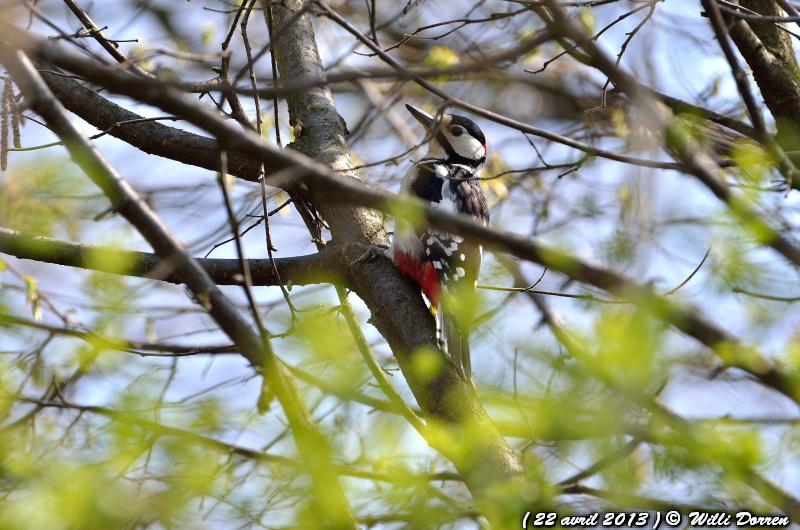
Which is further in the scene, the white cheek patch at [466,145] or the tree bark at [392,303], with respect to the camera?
the white cheek patch at [466,145]

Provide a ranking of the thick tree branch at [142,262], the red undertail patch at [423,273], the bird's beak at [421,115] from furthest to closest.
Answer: the bird's beak at [421,115], the red undertail patch at [423,273], the thick tree branch at [142,262]

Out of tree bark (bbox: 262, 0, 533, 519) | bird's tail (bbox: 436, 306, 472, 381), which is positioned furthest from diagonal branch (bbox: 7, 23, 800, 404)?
bird's tail (bbox: 436, 306, 472, 381)

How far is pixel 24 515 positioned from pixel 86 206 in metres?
3.86

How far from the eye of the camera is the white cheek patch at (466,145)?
16.8 feet

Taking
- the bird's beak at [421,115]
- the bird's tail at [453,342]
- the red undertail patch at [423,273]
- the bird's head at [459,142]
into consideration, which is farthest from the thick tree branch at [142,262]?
the bird's head at [459,142]

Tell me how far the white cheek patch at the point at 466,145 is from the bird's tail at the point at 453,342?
2.03 meters

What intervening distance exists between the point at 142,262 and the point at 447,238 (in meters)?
1.53

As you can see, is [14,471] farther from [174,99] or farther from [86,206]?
[86,206]

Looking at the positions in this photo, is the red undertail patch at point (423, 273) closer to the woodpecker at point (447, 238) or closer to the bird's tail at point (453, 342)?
the woodpecker at point (447, 238)

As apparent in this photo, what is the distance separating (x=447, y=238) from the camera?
4.04 metres

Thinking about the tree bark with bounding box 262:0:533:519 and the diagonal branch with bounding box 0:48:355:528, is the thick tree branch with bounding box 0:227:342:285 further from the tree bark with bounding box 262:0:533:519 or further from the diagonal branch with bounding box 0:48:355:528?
the diagonal branch with bounding box 0:48:355:528

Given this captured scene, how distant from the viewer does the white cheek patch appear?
5113mm

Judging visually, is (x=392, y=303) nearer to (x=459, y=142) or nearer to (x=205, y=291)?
(x=205, y=291)

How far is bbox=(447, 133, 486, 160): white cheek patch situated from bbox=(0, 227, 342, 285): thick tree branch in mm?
1984
